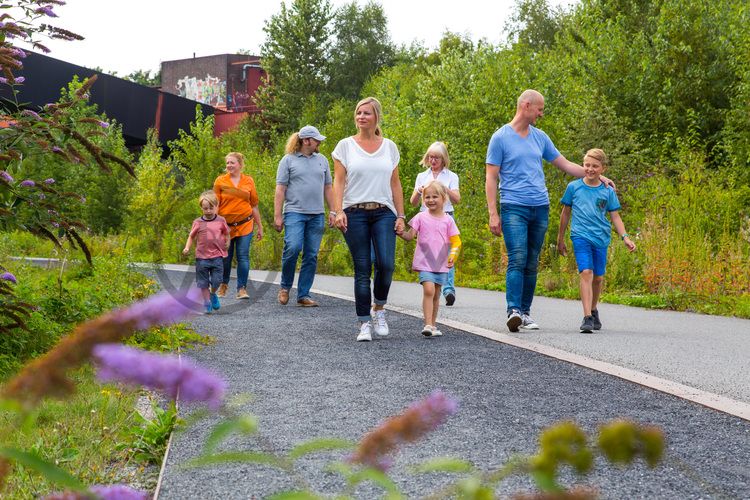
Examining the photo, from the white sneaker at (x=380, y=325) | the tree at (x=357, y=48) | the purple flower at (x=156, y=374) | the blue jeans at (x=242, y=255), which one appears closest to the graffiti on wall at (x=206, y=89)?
the tree at (x=357, y=48)

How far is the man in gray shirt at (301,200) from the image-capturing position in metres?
10.7

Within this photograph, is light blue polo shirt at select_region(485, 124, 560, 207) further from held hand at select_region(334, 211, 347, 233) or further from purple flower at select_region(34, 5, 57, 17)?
purple flower at select_region(34, 5, 57, 17)

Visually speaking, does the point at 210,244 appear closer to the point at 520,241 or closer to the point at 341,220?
the point at 341,220

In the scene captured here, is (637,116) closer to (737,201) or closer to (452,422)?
(737,201)

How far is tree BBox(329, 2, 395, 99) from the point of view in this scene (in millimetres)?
56781

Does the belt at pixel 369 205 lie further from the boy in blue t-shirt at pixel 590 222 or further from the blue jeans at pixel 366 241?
the boy in blue t-shirt at pixel 590 222

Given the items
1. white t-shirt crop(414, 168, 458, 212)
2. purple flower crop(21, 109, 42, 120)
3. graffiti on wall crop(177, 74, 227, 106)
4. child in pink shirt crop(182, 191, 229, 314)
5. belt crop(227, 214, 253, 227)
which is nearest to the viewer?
purple flower crop(21, 109, 42, 120)

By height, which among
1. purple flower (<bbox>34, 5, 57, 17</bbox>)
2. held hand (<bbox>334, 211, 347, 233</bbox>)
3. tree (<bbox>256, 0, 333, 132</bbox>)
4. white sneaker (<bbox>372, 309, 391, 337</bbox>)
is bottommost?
white sneaker (<bbox>372, 309, 391, 337</bbox>)

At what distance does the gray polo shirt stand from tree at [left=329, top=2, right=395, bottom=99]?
149 feet

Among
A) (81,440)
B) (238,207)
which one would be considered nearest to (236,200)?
(238,207)

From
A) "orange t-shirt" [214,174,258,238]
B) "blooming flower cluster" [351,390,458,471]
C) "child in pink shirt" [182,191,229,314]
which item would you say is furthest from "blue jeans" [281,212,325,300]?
"blooming flower cluster" [351,390,458,471]

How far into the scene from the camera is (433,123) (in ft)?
89.1

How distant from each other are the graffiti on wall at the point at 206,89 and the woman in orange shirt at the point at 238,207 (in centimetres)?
6205

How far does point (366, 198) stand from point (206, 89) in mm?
69070
